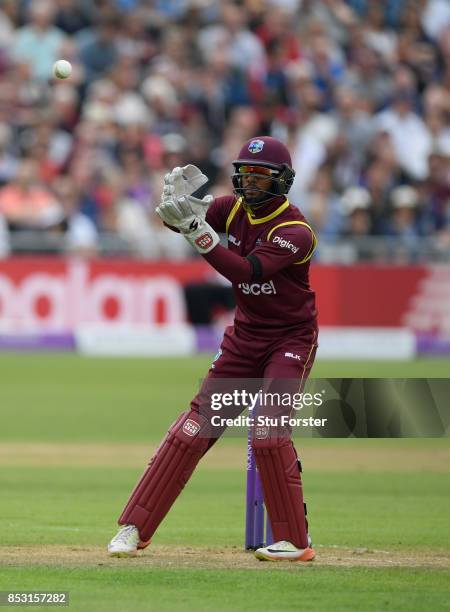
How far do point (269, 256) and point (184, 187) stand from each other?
58 cm

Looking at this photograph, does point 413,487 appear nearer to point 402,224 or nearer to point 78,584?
point 78,584

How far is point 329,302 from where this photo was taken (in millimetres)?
21812

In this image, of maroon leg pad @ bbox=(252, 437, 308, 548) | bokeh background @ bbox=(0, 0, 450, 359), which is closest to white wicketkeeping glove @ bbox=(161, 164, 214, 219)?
maroon leg pad @ bbox=(252, 437, 308, 548)

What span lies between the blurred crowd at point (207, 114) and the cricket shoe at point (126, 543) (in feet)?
41.2

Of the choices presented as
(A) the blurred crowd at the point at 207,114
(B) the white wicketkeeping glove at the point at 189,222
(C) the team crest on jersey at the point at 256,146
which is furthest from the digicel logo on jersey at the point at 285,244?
(A) the blurred crowd at the point at 207,114

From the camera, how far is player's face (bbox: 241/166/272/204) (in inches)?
308

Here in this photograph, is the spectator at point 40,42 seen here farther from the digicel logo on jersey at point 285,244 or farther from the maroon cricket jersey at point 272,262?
the digicel logo on jersey at point 285,244

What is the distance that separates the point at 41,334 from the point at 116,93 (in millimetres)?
3834

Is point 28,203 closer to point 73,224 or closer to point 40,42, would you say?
point 73,224

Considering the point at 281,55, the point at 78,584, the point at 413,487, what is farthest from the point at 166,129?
the point at 78,584

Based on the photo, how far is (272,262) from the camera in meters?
7.62

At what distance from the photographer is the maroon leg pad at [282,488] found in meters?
7.66

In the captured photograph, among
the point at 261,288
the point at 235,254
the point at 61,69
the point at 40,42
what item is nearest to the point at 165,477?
the point at 261,288

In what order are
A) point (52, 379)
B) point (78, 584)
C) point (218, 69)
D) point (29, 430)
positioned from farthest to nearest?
1. point (218, 69)
2. point (52, 379)
3. point (29, 430)
4. point (78, 584)
